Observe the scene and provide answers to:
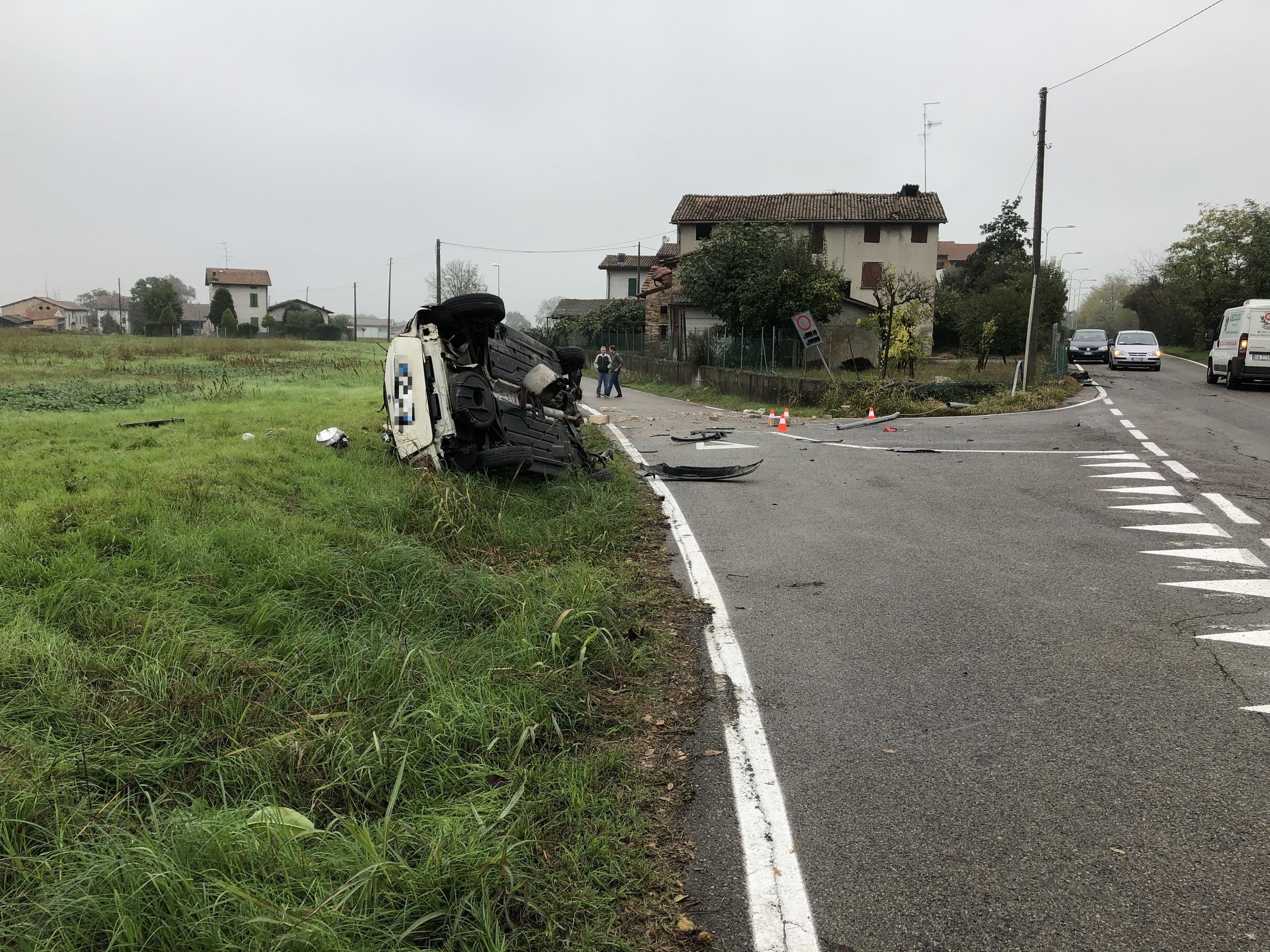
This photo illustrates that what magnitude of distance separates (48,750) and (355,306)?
10044 cm

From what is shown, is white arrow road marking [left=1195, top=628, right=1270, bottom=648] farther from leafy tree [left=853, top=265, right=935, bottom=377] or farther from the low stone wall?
leafy tree [left=853, top=265, right=935, bottom=377]

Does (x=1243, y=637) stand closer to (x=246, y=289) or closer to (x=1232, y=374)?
(x=1232, y=374)

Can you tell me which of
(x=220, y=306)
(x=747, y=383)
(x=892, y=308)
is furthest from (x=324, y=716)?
(x=220, y=306)

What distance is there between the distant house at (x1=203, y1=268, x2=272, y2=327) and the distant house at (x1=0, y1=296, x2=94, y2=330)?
24854 mm

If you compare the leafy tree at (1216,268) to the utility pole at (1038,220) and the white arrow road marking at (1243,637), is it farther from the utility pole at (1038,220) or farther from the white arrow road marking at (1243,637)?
the white arrow road marking at (1243,637)

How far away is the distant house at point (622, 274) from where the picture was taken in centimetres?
8731

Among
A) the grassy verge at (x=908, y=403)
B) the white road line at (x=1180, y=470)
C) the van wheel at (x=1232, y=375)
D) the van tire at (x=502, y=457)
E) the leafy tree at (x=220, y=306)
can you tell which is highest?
the leafy tree at (x=220, y=306)

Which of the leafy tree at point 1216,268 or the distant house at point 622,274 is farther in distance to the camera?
the distant house at point 622,274

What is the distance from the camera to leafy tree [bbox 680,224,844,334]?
3381cm

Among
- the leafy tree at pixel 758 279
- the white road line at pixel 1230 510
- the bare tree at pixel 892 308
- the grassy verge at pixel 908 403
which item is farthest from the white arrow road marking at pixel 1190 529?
the leafy tree at pixel 758 279

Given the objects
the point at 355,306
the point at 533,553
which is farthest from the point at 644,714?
the point at 355,306

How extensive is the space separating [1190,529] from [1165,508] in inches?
37.6

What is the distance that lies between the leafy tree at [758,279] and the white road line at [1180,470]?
22.5 metres

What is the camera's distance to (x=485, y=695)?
423 cm
